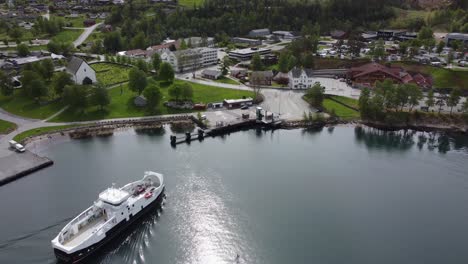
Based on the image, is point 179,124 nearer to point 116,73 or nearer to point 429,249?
point 116,73

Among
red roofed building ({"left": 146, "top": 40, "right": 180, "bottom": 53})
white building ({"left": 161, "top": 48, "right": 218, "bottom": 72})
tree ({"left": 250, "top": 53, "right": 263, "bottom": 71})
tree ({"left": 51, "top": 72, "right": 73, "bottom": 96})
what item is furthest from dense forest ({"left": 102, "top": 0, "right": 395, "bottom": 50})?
tree ({"left": 51, "top": 72, "right": 73, "bottom": 96})

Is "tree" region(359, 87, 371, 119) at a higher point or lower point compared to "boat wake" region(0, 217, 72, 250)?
higher

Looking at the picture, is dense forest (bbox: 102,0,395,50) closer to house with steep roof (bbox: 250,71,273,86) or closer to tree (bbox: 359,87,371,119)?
house with steep roof (bbox: 250,71,273,86)

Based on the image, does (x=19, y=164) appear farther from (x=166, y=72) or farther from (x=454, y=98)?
(x=454, y=98)

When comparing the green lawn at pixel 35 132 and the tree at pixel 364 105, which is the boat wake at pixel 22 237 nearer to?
the green lawn at pixel 35 132

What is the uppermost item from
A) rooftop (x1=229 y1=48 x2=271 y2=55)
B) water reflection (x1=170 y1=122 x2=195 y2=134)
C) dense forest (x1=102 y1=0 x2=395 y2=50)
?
dense forest (x1=102 y1=0 x2=395 y2=50)

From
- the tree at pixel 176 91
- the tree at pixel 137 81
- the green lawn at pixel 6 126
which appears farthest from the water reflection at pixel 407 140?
the green lawn at pixel 6 126

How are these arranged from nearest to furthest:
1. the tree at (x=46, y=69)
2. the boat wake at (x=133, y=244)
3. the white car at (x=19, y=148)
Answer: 1. the boat wake at (x=133, y=244)
2. the white car at (x=19, y=148)
3. the tree at (x=46, y=69)
